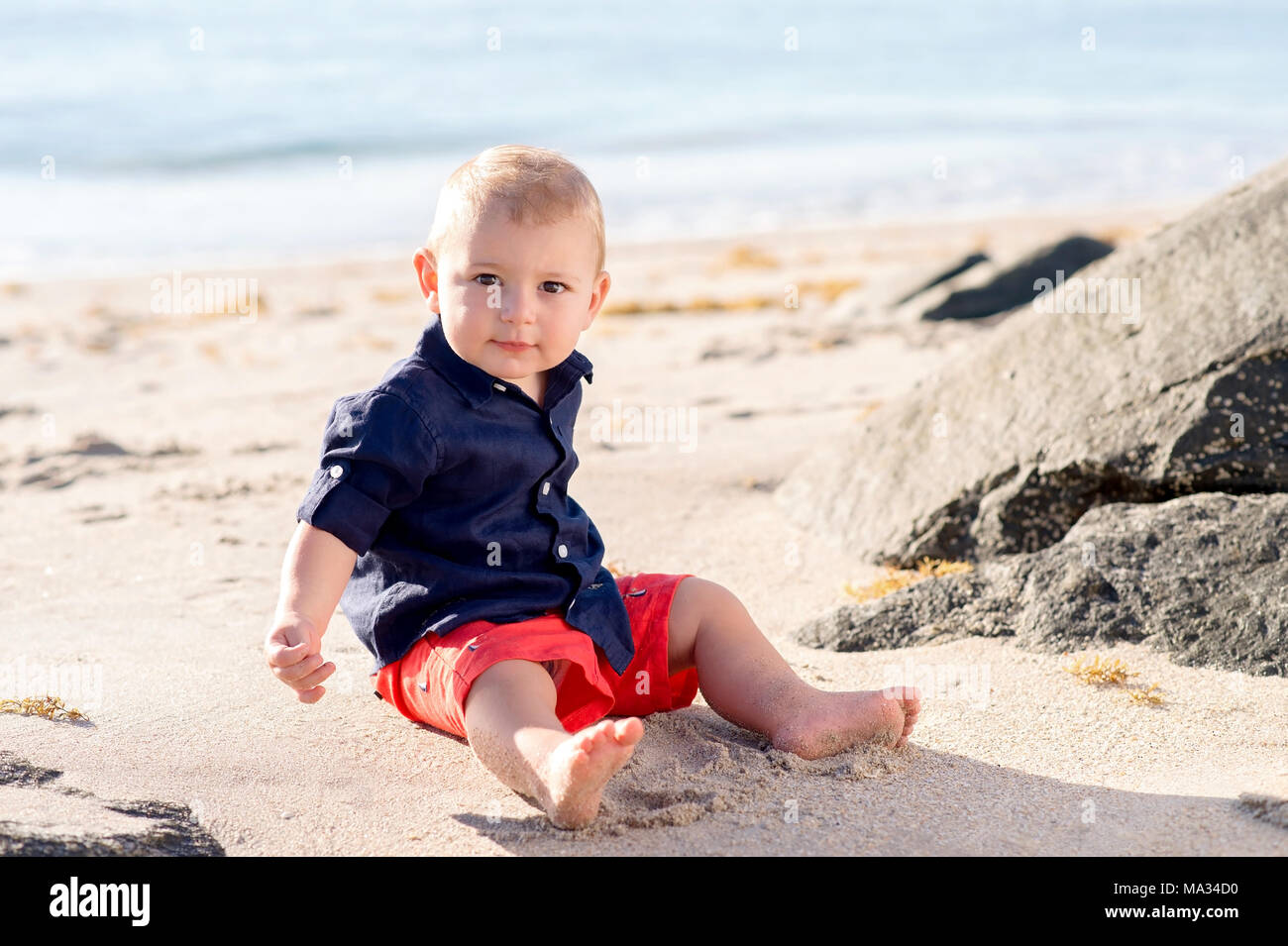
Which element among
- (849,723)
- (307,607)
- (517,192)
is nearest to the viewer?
(307,607)

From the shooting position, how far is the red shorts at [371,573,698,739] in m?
2.83

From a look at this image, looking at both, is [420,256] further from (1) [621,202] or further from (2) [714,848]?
(1) [621,202]

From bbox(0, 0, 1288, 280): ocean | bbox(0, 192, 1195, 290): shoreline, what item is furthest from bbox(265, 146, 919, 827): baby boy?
bbox(0, 192, 1195, 290): shoreline

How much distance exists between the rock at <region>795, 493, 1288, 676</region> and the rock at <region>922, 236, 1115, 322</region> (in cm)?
610

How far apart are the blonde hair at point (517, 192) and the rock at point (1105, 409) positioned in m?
1.97

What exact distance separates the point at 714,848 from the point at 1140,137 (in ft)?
94.3

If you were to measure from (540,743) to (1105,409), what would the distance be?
243 centimetres

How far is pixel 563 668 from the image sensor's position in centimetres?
302

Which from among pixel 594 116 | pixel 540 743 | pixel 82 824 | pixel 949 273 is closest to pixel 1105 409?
pixel 540 743

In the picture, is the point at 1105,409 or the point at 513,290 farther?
the point at 1105,409

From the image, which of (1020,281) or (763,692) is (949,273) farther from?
(763,692)

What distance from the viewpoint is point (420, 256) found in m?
3.02

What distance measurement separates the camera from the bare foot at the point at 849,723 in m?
2.91
